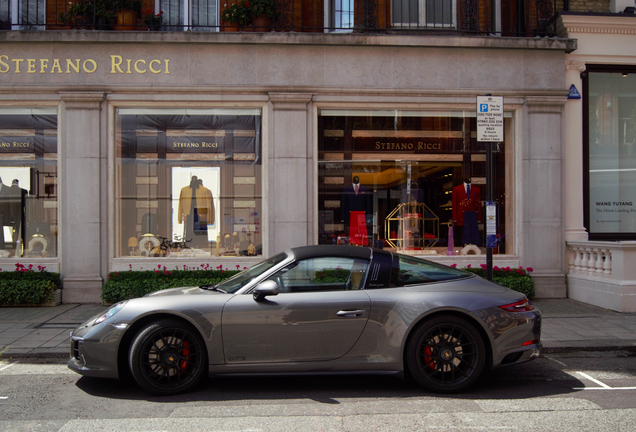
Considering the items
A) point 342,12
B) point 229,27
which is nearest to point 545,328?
point 342,12

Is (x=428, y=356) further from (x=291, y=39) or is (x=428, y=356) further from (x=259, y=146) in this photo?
(x=291, y=39)

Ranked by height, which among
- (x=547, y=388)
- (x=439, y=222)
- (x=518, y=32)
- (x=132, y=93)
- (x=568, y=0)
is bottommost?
(x=547, y=388)

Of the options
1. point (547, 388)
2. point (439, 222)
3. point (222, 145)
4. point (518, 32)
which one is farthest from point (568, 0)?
point (547, 388)

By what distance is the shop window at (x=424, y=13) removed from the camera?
37.6ft

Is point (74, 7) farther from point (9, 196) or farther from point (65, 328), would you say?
point (65, 328)

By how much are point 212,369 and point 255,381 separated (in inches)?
27.5

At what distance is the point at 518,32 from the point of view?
10.9 metres

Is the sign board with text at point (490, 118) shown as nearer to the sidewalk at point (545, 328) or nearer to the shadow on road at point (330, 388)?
the sidewalk at point (545, 328)

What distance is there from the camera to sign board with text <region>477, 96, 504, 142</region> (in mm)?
7504

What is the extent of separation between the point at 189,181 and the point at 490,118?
6302mm

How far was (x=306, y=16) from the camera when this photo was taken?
11.4 meters

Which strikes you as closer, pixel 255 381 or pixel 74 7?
Result: pixel 255 381

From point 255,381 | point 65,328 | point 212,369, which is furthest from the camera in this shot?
point 65,328

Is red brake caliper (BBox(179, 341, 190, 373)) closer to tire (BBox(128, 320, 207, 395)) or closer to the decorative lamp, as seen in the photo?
tire (BBox(128, 320, 207, 395))
